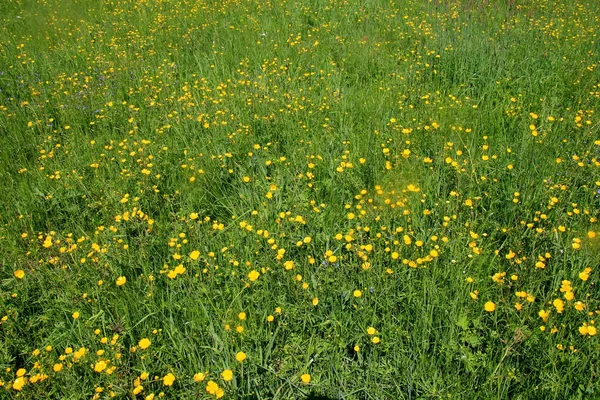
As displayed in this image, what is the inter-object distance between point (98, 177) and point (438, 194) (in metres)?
2.74

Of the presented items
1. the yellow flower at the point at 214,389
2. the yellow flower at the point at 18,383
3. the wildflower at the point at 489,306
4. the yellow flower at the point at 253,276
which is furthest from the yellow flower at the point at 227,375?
the wildflower at the point at 489,306

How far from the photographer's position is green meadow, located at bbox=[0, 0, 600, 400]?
81.0 inches

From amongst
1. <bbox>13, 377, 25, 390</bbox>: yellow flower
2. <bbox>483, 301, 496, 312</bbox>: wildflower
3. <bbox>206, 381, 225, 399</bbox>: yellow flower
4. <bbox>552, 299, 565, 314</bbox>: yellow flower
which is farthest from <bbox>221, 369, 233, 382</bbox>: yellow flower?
<bbox>552, 299, 565, 314</bbox>: yellow flower

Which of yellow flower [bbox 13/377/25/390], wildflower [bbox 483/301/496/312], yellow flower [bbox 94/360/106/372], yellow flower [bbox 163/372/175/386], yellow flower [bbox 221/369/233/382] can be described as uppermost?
wildflower [bbox 483/301/496/312]

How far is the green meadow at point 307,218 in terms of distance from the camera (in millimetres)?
2057

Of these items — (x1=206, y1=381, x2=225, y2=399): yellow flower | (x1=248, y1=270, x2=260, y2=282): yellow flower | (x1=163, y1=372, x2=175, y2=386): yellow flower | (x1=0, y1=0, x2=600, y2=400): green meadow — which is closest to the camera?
(x1=206, y1=381, x2=225, y2=399): yellow flower

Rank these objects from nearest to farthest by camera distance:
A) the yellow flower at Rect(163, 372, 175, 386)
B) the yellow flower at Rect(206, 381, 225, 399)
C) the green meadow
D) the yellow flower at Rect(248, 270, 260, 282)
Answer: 1. the yellow flower at Rect(206, 381, 225, 399)
2. the yellow flower at Rect(163, 372, 175, 386)
3. the green meadow
4. the yellow flower at Rect(248, 270, 260, 282)

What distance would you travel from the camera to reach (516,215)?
9.39ft

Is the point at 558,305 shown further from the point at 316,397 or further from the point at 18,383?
the point at 18,383

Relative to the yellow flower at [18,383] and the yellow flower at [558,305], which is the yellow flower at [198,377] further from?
the yellow flower at [558,305]

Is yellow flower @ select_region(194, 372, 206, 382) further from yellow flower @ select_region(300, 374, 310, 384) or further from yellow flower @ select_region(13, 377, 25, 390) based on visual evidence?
yellow flower @ select_region(13, 377, 25, 390)

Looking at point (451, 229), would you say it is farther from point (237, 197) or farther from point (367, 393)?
point (237, 197)

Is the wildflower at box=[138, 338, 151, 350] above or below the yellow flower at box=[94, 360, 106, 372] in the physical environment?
below

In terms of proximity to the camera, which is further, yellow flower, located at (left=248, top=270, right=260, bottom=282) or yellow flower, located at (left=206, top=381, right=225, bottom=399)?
yellow flower, located at (left=248, top=270, right=260, bottom=282)
